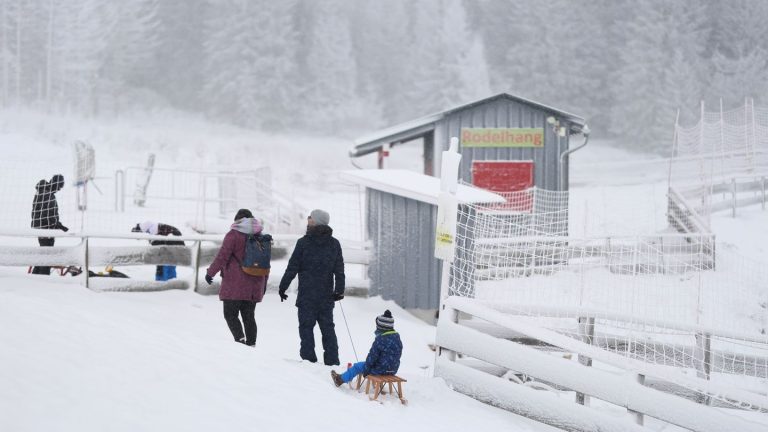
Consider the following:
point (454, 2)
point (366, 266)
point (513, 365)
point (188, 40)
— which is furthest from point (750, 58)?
point (513, 365)

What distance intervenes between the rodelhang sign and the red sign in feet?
1.39

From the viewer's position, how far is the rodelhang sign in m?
19.1

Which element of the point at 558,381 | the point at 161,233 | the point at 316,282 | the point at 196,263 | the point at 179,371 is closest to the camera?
the point at 179,371

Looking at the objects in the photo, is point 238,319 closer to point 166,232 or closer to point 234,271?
point 234,271

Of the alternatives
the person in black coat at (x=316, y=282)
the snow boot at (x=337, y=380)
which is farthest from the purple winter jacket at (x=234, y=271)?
the snow boot at (x=337, y=380)

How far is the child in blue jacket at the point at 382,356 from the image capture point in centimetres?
690

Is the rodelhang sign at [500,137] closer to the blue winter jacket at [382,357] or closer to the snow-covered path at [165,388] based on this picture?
the snow-covered path at [165,388]

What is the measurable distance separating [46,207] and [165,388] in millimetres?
7351

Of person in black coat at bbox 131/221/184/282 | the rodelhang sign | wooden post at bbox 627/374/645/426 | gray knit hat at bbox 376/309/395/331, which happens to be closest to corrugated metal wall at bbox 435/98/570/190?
the rodelhang sign

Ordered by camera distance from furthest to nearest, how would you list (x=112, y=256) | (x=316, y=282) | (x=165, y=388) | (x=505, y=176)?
(x=505, y=176) → (x=112, y=256) → (x=316, y=282) → (x=165, y=388)

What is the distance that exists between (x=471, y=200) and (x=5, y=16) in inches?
2207

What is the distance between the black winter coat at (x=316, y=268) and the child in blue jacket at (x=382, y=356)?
118 cm

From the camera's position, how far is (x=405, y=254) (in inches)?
480

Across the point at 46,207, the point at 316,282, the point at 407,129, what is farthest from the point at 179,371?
the point at 407,129
